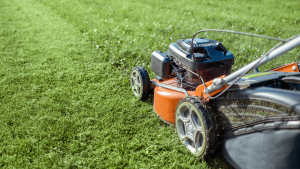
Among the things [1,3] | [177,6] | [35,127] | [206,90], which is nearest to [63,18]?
[177,6]

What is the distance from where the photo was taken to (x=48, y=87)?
Result: 11.8 feet

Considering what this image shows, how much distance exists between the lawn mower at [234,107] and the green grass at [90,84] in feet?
1.17

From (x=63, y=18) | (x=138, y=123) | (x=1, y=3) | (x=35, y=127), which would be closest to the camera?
(x=35, y=127)

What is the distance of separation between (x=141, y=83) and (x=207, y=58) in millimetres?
951

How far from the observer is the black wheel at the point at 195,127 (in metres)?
1.89

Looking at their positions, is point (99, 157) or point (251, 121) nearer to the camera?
point (251, 121)

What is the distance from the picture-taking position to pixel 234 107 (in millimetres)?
1868

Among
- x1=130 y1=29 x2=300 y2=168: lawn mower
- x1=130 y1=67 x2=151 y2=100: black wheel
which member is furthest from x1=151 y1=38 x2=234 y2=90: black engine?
x1=130 y1=67 x2=151 y2=100: black wheel

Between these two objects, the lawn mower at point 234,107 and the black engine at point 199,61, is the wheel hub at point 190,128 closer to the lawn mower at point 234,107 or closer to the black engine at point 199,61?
the lawn mower at point 234,107

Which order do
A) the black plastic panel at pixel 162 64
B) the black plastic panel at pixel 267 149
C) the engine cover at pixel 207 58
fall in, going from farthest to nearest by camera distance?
the black plastic panel at pixel 162 64, the engine cover at pixel 207 58, the black plastic panel at pixel 267 149

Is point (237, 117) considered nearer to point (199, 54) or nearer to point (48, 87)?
point (199, 54)

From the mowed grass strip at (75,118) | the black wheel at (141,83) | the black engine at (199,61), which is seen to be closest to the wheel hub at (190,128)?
the mowed grass strip at (75,118)

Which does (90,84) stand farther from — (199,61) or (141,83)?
(199,61)

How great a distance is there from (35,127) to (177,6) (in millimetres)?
8406
